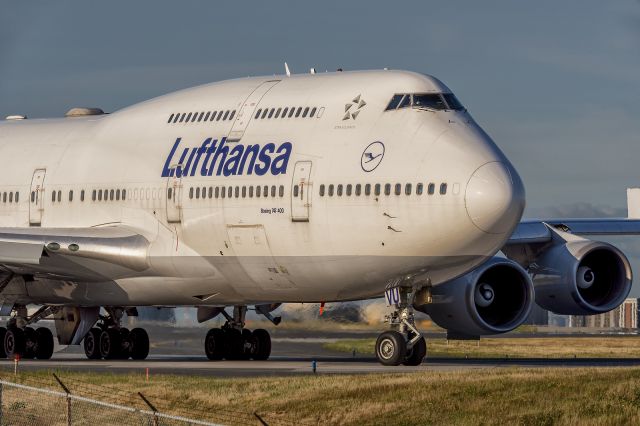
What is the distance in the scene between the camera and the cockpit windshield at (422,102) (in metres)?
32.5

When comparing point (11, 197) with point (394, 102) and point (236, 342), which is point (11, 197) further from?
point (394, 102)

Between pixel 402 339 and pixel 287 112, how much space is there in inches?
248

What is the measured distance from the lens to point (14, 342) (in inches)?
1609

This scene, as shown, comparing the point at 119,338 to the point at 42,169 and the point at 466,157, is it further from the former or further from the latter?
the point at 466,157

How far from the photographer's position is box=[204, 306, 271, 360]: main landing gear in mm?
40031

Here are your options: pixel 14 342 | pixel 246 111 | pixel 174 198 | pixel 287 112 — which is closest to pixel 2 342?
pixel 14 342

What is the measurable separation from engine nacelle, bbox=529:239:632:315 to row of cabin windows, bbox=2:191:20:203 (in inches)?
565

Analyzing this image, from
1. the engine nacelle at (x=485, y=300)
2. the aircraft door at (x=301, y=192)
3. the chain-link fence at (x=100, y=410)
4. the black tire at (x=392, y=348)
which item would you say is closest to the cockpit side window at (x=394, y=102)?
A: the aircraft door at (x=301, y=192)

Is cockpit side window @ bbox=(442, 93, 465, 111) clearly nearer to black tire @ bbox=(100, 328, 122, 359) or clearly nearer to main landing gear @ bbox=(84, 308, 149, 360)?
main landing gear @ bbox=(84, 308, 149, 360)

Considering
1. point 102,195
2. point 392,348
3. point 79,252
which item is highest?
point 102,195

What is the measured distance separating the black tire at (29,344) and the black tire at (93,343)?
1436mm

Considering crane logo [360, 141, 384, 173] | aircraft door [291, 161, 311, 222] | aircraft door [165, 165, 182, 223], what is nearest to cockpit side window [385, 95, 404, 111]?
crane logo [360, 141, 384, 173]

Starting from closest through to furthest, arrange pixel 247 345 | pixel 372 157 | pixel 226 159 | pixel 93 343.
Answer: pixel 372 157 → pixel 226 159 → pixel 247 345 → pixel 93 343

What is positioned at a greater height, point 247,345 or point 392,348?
point 247,345
